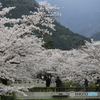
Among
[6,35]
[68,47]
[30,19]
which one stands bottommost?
[6,35]

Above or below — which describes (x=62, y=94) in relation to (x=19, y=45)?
below

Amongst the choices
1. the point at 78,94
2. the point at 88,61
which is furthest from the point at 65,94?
the point at 88,61

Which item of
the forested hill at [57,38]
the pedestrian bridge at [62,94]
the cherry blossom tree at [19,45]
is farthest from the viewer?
the forested hill at [57,38]

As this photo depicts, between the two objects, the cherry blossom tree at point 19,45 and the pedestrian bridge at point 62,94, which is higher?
the cherry blossom tree at point 19,45

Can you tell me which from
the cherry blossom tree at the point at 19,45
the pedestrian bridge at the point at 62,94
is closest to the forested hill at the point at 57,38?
the pedestrian bridge at the point at 62,94

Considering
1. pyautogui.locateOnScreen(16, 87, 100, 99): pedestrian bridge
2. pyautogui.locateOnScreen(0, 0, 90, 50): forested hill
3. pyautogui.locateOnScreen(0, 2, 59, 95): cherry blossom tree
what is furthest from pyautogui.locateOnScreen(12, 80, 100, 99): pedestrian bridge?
pyautogui.locateOnScreen(0, 0, 90, 50): forested hill

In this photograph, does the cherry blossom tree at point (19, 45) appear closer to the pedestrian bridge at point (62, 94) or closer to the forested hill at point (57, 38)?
the pedestrian bridge at point (62, 94)

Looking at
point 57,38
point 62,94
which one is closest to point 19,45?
point 62,94

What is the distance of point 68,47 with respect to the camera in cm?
14475

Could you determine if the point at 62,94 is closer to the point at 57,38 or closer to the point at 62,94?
the point at 62,94

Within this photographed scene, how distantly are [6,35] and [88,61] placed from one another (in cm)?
839

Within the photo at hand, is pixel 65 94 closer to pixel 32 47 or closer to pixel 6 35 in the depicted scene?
pixel 32 47

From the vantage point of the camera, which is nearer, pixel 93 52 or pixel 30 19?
pixel 30 19

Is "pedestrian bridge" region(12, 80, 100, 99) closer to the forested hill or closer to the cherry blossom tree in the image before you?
the cherry blossom tree
